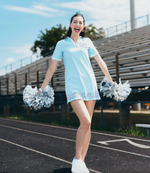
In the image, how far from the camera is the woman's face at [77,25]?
3545mm

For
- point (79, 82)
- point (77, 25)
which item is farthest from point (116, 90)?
point (77, 25)

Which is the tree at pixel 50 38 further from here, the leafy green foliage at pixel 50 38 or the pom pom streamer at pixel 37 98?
the pom pom streamer at pixel 37 98

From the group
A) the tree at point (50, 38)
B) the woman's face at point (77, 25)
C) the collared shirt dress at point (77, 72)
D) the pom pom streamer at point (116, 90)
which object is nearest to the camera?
the collared shirt dress at point (77, 72)

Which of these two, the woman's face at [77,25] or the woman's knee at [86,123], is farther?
the woman's face at [77,25]

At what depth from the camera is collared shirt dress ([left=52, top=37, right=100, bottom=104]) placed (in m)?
3.38

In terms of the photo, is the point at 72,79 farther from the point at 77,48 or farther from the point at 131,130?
the point at 131,130

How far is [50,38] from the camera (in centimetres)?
4381

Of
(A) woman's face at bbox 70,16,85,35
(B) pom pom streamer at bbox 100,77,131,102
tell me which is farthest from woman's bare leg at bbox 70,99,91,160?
(A) woman's face at bbox 70,16,85,35

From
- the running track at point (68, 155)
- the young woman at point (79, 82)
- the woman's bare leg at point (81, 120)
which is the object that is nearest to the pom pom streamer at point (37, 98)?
the young woman at point (79, 82)

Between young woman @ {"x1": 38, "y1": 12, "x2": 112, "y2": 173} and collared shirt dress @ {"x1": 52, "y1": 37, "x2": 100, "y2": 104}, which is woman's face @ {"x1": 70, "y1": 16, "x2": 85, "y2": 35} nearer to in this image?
young woman @ {"x1": 38, "y1": 12, "x2": 112, "y2": 173}

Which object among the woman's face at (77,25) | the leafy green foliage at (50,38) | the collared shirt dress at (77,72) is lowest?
the collared shirt dress at (77,72)

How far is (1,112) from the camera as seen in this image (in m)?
21.2

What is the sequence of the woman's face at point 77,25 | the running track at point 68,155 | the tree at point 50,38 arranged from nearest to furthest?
the woman's face at point 77,25, the running track at point 68,155, the tree at point 50,38

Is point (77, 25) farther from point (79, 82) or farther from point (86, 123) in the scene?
point (86, 123)
